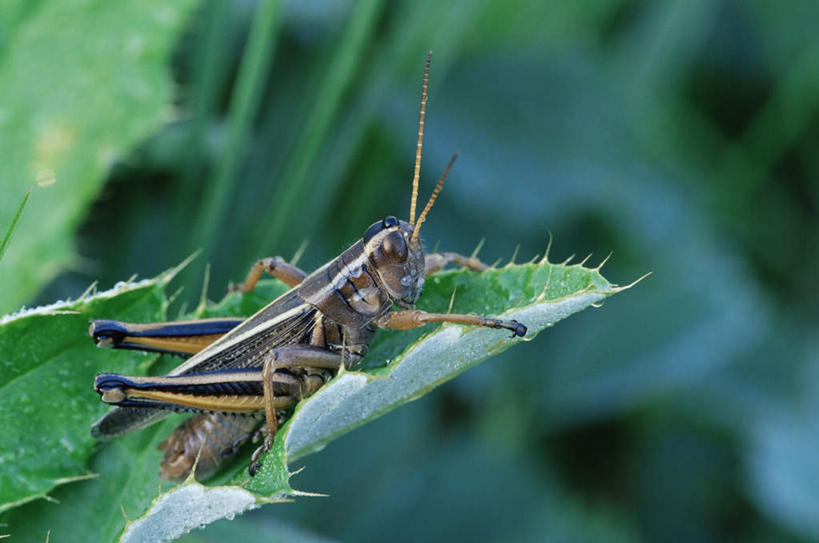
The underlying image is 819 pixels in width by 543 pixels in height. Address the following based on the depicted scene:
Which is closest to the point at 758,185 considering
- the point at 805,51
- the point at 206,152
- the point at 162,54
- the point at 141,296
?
the point at 805,51

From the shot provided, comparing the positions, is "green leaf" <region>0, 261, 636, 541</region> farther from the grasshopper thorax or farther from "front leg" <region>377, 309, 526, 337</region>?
the grasshopper thorax

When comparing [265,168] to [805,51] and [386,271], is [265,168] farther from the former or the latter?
[805,51]

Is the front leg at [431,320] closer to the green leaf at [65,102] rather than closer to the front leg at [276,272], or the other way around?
the front leg at [276,272]

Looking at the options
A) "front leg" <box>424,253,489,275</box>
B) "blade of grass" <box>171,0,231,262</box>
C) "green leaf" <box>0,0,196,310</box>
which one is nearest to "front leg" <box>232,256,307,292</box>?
"front leg" <box>424,253,489,275</box>

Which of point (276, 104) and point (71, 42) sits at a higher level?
point (71, 42)

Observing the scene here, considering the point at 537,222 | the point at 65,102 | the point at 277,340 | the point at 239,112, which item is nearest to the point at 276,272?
the point at 277,340

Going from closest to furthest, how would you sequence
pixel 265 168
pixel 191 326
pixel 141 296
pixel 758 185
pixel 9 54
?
pixel 141 296 → pixel 191 326 → pixel 9 54 → pixel 265 168 → pixel 758 185

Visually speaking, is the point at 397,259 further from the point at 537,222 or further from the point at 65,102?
the point at 537,222
